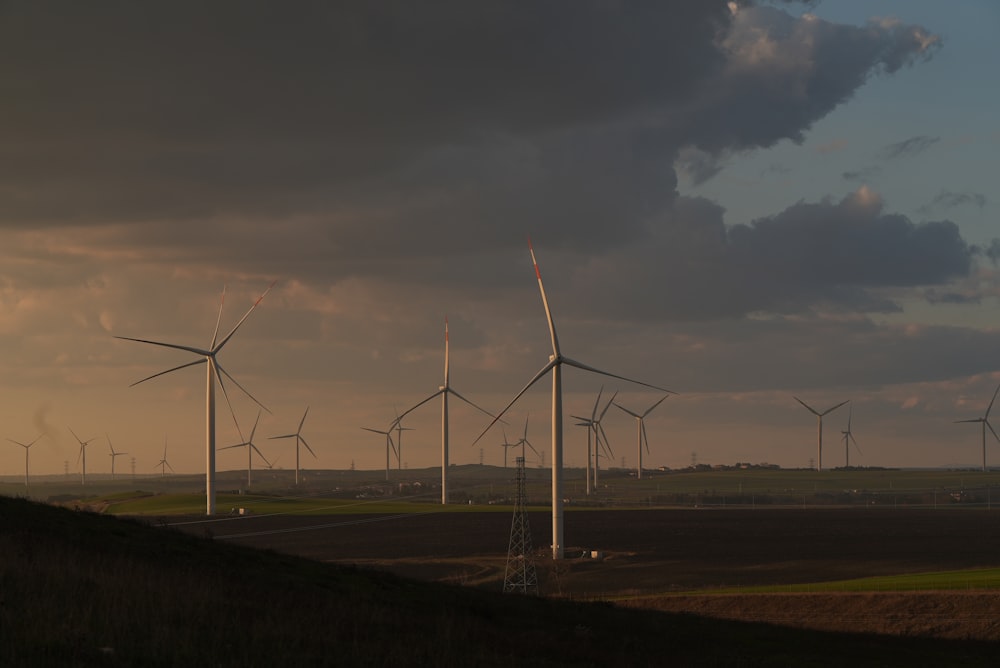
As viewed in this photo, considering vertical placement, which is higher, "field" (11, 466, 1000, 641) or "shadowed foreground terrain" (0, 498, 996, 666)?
"shadowed foreground terrain" (0, 498, 996, 666)

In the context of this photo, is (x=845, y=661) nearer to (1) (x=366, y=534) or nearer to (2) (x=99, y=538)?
(2) (x=99, y=538)

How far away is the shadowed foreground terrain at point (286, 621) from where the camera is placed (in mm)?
19672

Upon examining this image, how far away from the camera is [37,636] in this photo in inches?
730

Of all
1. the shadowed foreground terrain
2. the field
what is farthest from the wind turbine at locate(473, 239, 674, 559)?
the shadowed foreground terrain

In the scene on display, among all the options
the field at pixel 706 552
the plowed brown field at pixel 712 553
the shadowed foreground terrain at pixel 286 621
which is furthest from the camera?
the field at pixel 706 552

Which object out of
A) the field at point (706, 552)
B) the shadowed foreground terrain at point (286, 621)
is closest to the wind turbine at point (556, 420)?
the field at point (706, 552)

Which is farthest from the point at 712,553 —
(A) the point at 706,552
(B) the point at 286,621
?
(B) the point at 286,621

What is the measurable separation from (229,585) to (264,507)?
161704 mm

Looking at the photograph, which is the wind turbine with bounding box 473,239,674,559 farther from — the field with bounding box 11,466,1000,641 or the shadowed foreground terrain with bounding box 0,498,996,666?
the shadowed foreground terrain with bounding box 0,498,996,666

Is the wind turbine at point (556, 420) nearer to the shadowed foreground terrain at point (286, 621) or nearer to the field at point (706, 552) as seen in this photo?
the field at point (706, 552)

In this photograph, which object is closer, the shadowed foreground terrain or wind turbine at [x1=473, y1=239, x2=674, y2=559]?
the shadowed foreground terrain

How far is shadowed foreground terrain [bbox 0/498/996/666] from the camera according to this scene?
19672mm

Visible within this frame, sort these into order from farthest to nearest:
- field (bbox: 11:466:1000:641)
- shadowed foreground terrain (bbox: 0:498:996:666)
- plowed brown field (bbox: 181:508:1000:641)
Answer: field (bbox: 11:466:1000:641), plowed brown field (bbox: 181:508:1000:641), shadowed foreground terrain (bbox: 0:498:996:666)

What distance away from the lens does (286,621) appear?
23.4m
